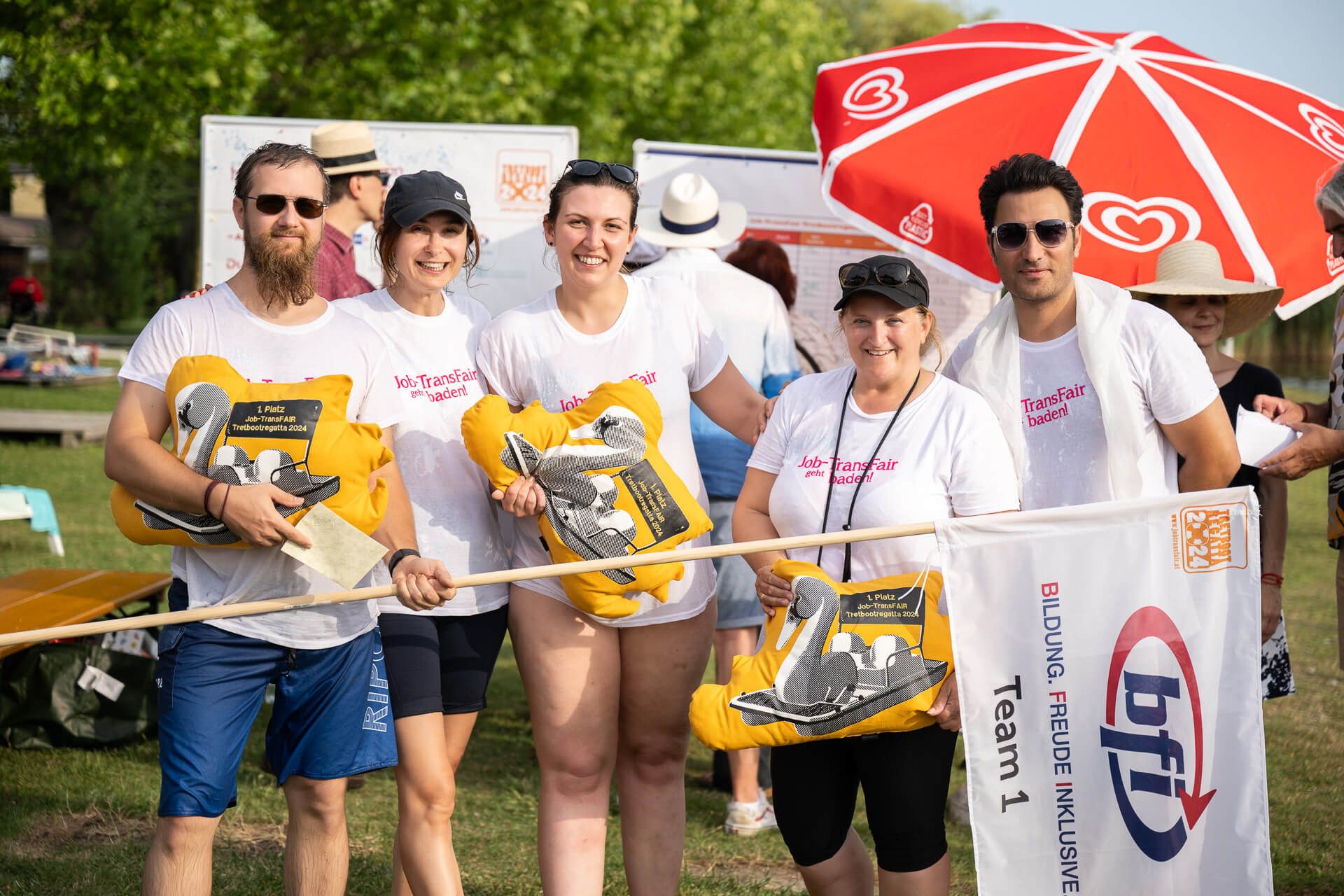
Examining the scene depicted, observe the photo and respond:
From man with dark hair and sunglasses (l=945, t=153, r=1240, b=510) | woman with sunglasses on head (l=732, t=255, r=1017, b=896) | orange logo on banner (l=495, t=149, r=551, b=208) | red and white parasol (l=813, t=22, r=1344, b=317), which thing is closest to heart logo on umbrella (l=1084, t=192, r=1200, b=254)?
red and white parasol (l=813, t=22, r=1344, b=317)

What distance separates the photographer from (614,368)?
3443mm

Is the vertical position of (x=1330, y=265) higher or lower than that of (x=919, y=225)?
lower

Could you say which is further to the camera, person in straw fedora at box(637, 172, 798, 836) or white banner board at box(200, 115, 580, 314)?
white banner board at box(200, 115, 580, 314)

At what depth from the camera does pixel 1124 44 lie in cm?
480

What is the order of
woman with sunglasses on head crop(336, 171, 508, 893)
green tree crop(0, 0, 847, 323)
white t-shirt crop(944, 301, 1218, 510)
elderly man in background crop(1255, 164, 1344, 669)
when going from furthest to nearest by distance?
green tree crop(0, 0, 847, 323)
elderly man in background crop(1255, 164, 1344, 669)
woman with sunglasses on head crop(336, 171, 508, 893)
white t-shirt crop(944, 301, 1218, 510)

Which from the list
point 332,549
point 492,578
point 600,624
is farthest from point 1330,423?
point 332,549

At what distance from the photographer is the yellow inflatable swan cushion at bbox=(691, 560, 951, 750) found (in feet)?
9.61

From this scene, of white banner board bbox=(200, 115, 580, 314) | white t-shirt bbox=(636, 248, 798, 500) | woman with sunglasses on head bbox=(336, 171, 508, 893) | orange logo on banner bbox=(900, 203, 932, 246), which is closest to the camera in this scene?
woman with sunglasses on head bbox=(336, 171, 508, 893)

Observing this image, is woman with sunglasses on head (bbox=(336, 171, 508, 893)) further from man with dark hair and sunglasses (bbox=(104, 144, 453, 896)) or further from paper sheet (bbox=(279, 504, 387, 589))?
paper sheet (bbox=(279, 504, 387, 589))

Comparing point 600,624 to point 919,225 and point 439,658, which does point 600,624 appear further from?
point 919,225

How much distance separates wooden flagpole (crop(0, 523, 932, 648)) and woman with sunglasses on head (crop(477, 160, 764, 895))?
0.31 metres

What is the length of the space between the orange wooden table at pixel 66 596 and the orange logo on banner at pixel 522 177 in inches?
114

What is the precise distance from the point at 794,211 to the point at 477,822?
3930 millimetres

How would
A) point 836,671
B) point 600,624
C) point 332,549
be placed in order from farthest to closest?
point 600,624, point 332,549, point 836,671
